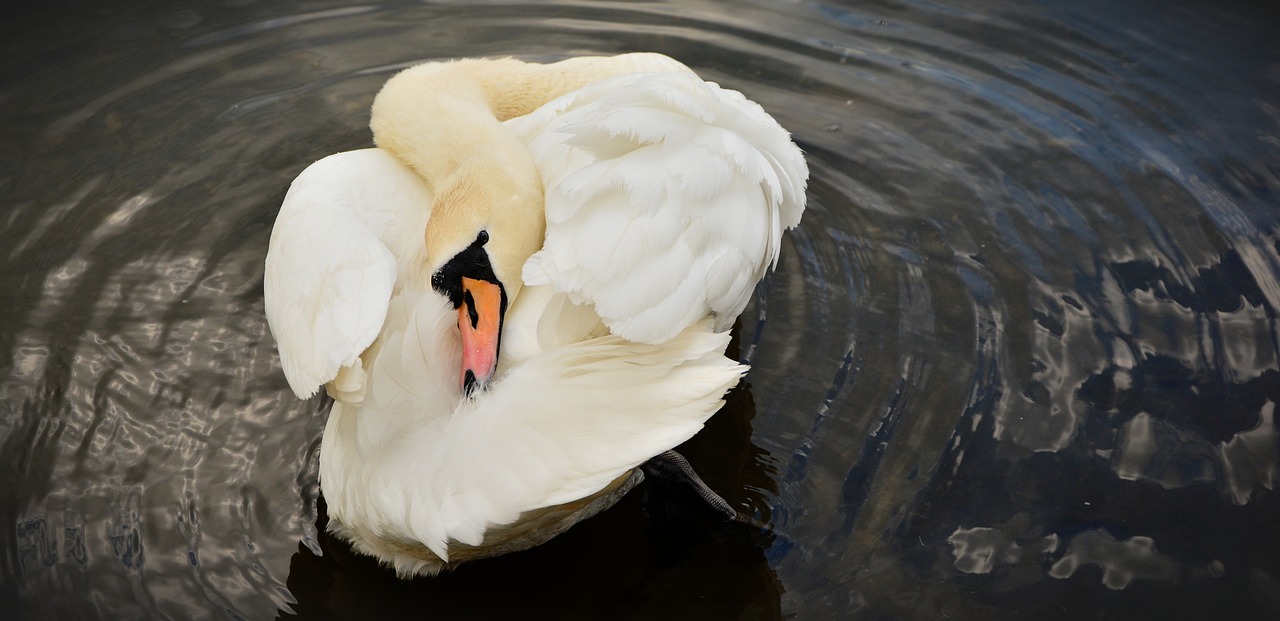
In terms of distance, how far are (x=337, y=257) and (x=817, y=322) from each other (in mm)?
1863

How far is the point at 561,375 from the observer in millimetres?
2691

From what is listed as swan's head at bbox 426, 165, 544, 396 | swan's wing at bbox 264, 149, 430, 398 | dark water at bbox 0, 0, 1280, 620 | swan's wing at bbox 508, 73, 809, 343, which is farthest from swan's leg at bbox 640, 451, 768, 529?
swan's wing at bbox 264, 149, 430, 398

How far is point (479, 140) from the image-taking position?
355 cm

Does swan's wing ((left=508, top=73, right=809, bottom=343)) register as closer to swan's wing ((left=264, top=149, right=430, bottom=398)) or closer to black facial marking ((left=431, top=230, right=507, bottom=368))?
black facial marking ((left=431, top=230, right=507, bottom=368))

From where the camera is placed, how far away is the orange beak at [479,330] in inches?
110

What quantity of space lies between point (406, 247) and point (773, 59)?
3066 mm

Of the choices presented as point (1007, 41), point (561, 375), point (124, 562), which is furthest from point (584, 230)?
point (1007, 41)

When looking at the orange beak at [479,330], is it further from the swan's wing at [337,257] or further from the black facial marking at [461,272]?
the swan's wing at [337,257]

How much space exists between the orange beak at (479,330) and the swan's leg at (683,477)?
0.75 metres

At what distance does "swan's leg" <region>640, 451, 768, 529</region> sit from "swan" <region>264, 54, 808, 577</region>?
0.29 ft

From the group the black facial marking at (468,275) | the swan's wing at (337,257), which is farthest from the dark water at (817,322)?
the black facial marking at (468,275)

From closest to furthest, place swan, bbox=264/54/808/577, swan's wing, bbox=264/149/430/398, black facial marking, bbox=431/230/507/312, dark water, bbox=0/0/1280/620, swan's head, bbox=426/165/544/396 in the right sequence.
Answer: swan, bbox=264/54/808/577 → swan's wing, bbox=264/149/430/398 → swan's head, bbox=426/165/544/396 → black facial marking, bbox=431/230/507/312 → dark water, bbox=0/0/1280/620

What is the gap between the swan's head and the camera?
2900 mm

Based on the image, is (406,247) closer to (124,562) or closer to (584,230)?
(584,230)
